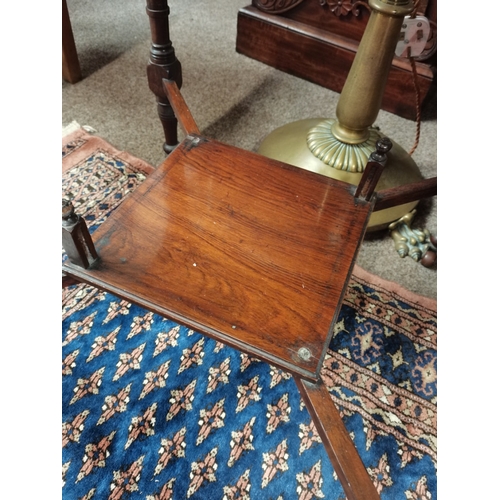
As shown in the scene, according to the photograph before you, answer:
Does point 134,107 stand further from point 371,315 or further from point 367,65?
point 371,315

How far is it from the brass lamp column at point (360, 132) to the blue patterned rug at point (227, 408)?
0.32 metres

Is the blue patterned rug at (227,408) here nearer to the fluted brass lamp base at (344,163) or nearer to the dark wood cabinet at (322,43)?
the fluted brass lamp base at (344,163)

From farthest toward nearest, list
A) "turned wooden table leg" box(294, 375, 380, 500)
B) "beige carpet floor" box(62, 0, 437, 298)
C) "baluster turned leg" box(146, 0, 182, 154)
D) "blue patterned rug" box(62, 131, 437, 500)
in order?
"beige carpet floor" box(62, 0, 437, 298) < "baluster turned leg" box(146, 0, 182, 154) < "blue patterned rug" box(62, 131, 437, 500) < "turned wooden table leg" box(294, 375, 380, 500)

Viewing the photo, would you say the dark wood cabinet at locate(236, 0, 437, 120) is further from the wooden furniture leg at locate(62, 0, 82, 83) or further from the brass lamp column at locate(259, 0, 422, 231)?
the wooden furniture leg at locate(62, 0, 82, 83)

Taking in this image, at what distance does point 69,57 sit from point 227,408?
1329 millimetres

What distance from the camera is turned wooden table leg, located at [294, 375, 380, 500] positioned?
56cm

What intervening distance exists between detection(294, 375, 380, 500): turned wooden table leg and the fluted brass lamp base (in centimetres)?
69

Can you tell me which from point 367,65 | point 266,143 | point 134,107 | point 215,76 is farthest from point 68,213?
point 215,76

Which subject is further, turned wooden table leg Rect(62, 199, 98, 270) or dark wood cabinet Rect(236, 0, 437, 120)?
dark wood cabinet Rect(236, 0, 437, 120)

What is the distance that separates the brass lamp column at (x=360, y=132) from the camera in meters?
0.92

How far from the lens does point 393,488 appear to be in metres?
0.84

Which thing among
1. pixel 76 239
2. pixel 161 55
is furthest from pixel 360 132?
pixel 76 239

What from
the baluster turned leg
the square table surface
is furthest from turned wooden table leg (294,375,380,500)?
the baluster turned leg

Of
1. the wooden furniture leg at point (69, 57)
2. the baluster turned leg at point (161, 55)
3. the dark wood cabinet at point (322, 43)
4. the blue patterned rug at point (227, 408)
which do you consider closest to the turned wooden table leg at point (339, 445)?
the blue patterned rug at point (227, 408)
